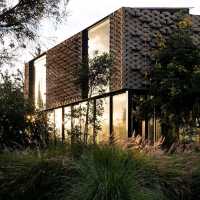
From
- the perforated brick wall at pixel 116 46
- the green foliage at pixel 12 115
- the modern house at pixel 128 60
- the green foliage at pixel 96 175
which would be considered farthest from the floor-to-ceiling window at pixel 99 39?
the green foliage at pixel 96 175

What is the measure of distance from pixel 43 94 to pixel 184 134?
12.2 meters

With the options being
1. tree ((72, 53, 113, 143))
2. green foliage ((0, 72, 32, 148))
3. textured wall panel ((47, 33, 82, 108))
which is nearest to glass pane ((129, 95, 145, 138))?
tree ((72, 53, 113, 143))

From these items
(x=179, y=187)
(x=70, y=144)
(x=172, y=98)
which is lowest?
(x=179, y=187)

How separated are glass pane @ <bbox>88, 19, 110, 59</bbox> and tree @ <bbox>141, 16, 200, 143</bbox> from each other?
2.41 metres

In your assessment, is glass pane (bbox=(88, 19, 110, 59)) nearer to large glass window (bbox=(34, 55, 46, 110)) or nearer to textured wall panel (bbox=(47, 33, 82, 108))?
textured wall panel (bbox=(47, 33, 82, 108))

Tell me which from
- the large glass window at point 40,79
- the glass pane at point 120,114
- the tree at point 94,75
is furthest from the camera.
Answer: the large glass window at point 40,79

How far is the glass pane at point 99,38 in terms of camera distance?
21656 millimetres

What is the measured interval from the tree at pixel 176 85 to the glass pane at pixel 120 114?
95 centimetres

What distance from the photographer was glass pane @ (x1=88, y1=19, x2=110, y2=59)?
21.7 m

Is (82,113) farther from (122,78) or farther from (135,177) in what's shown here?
(135,177)

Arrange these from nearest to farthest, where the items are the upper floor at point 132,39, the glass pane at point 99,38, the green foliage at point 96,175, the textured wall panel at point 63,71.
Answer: the green foliage at point 96,175 < the upper floor at point 132,39 < the glass pane at point 99,38 < the textured wall panel at point 63,71

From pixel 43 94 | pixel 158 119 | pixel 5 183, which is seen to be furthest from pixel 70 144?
pixel 43 94

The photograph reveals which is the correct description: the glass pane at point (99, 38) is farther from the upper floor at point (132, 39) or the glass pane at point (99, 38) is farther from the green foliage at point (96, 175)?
the green foliage at point (96, 175)

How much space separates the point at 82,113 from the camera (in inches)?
764
